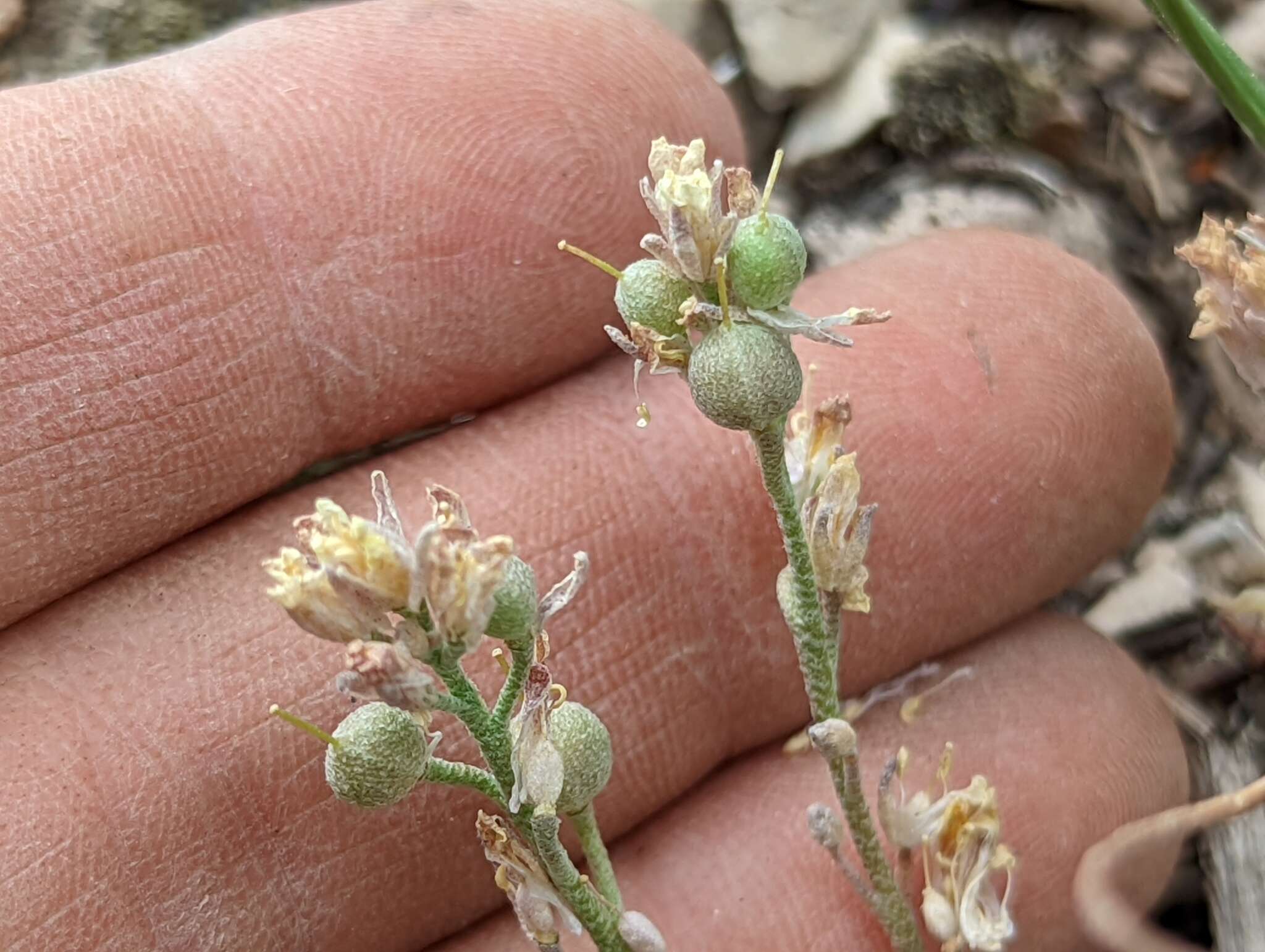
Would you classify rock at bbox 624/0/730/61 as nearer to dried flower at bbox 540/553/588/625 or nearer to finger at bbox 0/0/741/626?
finger at bbox 0/0/741/626


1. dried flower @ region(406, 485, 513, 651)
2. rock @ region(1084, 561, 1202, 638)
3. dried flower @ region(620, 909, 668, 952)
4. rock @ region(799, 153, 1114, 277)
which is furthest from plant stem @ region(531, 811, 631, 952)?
rock @ region(799, 153, 1114, 277)

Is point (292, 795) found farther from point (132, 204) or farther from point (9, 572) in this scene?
point (132, 204)

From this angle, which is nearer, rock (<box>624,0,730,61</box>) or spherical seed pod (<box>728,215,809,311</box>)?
spherical seed pod (<box>728,215,809,311</box>)

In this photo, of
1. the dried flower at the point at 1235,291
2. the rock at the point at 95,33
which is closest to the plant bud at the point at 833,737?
the dried flower at the point at 1235,291

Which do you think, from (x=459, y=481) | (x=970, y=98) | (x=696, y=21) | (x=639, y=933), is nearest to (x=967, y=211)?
(x=970, y=98)

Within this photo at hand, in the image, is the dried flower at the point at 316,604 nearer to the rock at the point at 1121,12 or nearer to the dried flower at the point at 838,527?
the dried flower at the point at 838,527

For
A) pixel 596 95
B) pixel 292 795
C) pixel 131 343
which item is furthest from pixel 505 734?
pixel 596 95
